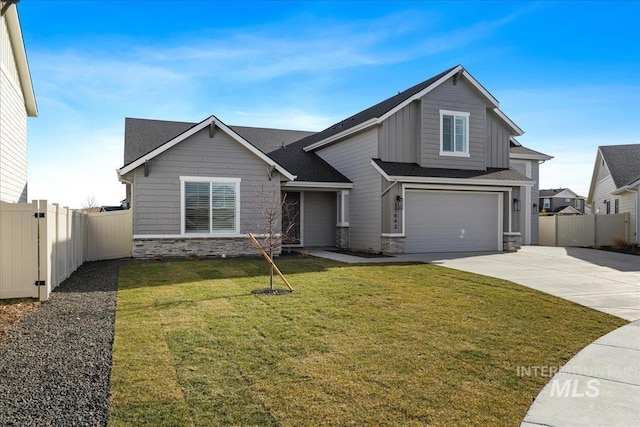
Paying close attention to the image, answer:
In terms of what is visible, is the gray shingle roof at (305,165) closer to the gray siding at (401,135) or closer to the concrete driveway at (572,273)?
the gray siding at (401,135)

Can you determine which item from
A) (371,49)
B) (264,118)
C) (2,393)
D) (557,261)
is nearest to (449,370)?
(2,393)

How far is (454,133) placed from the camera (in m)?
17.8

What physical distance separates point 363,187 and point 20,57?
12526 mm

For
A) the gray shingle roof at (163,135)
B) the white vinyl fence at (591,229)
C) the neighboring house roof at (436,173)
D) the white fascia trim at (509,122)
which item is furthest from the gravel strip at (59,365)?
the white vinyl fence at (591,229)

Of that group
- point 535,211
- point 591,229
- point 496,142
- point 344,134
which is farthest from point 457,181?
point 591,229

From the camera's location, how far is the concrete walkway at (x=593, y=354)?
3.77 m

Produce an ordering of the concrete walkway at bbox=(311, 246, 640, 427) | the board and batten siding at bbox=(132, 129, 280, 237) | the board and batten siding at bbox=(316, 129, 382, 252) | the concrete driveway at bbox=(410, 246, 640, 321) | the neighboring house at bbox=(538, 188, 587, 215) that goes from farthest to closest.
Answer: the neighboring house at bbox=(538, 188, 587, 215), the board and batten siding at bbox=(316, 129, 382, 252), the board and batten siding at bbox=(132, 129, 280, 237), the concrete driveway at bbox=(410, 246, 640, 321), the concrete walkway at bbox=(311, 246, 640, 427)

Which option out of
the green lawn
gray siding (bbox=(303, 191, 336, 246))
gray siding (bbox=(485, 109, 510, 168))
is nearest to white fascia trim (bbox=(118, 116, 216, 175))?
the green lawn

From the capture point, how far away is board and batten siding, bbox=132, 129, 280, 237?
1438 cm

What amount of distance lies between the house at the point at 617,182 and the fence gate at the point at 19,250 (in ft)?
78.3

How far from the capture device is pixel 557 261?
1453 cm

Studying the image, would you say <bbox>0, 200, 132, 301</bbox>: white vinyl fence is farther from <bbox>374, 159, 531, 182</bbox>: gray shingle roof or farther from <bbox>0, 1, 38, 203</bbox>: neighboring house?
<bbox>374, 159, 531, 182</bbox>: gray shingle roof

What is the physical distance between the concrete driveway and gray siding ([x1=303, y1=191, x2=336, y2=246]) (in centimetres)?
513

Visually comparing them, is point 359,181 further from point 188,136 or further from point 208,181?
point 188,136
